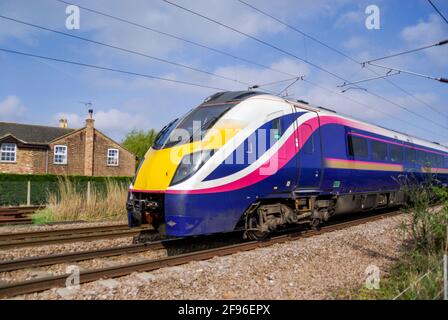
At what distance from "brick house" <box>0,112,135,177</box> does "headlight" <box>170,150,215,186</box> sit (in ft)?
94.3

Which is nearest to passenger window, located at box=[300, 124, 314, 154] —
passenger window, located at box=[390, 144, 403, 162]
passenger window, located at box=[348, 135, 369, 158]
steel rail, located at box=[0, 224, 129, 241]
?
passenger window, located at box=[348, 135, 369, 158]

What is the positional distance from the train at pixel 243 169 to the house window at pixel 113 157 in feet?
98.2

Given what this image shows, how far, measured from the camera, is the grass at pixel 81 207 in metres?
13.8

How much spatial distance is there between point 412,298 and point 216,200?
11.5 feet

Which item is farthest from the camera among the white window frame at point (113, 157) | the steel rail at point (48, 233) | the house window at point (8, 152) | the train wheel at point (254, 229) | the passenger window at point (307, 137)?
the white window frame at point (113, 157)

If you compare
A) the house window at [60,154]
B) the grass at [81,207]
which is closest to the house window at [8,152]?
the house window at [60,154]

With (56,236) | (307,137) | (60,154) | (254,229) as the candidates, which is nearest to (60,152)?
(60,154)

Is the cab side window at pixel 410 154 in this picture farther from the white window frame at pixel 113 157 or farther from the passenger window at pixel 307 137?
the white window frame at pixel 113 157

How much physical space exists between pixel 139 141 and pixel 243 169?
52.5 metres

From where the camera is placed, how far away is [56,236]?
998 cm

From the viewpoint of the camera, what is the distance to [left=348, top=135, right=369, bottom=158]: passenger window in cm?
1108

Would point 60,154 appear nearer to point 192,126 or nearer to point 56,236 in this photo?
point 56,236

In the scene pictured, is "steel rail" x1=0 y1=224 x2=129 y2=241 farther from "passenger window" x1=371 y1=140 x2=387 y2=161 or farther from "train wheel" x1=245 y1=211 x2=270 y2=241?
"passenger window" x1=371 y1=140 x2=387 y2=161

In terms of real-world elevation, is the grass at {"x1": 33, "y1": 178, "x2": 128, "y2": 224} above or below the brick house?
below
